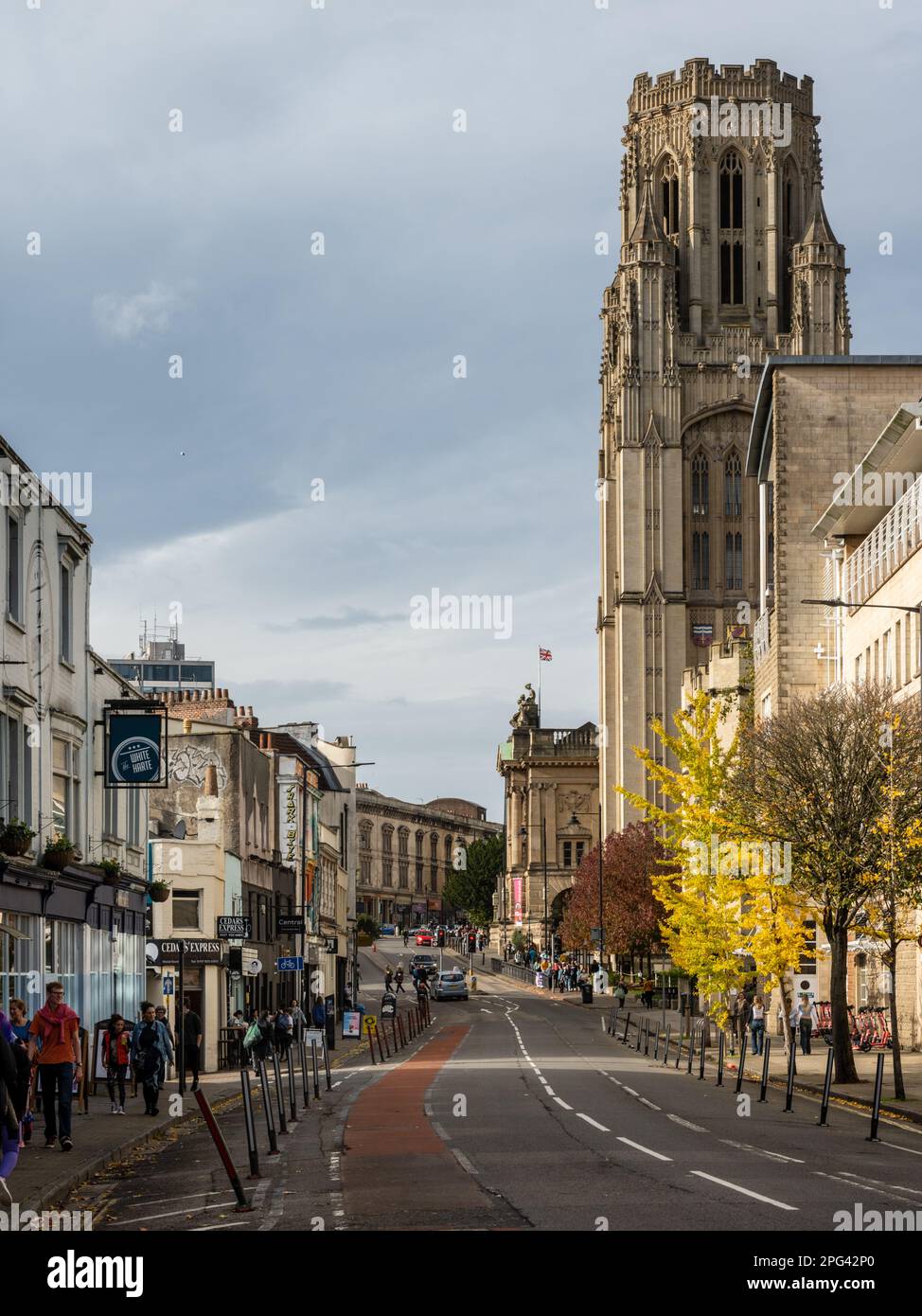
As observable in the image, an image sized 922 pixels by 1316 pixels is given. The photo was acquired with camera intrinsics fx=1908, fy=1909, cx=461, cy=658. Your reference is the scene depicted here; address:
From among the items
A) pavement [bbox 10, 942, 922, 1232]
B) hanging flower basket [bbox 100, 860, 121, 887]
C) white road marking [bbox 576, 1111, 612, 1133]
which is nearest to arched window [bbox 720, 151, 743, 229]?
pavement [bbox 10, 942, 922, 1232]

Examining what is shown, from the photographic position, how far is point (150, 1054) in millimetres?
29844

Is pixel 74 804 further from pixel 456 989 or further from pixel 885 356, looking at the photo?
pixel 456 989

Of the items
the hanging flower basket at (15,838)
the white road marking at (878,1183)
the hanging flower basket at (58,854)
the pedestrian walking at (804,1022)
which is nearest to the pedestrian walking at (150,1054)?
the hanging flower basket at (58,854)

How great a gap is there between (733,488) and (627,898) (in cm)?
4064

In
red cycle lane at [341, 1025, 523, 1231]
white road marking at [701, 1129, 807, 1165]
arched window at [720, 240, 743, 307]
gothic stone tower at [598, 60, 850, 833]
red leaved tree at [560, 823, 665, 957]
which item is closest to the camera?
red cycle lane at [341, 1025, 523, 1231]

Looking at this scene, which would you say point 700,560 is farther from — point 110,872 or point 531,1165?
point 531,1165

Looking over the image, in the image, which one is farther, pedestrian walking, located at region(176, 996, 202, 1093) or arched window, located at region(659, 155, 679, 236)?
arched window, located at region(659, 155, 679, 236)

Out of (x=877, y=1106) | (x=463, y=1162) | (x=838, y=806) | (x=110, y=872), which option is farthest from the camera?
(x=110, y=872)

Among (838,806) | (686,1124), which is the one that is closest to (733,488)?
(838,806)

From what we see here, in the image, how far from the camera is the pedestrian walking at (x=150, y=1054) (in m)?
29.5

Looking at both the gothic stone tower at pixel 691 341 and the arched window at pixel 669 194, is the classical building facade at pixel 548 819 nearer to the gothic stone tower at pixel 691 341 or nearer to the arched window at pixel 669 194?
the gothic stone tower at pixel 691 341

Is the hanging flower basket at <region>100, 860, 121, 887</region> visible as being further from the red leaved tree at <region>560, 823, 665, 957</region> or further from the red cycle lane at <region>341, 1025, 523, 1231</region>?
the red leaved tree at <region>560, 823, 665, 957</region>
